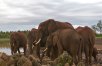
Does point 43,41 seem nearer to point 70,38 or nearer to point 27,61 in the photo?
point 70,38

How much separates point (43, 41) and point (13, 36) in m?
5.39

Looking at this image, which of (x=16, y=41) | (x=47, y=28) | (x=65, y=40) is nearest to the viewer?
(x=65, y=40)

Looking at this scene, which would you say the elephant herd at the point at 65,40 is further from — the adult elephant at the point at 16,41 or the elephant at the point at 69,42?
the adult elephant at the point at 16,41

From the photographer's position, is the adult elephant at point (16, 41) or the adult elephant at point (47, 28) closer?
the adult elephant at point (47, 28)

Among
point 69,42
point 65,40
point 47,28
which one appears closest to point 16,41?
point 47,28

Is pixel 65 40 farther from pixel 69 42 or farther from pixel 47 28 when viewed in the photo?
pixel 47 28

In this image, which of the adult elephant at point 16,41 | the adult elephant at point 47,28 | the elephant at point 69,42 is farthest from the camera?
the adult elephant at point 16,41

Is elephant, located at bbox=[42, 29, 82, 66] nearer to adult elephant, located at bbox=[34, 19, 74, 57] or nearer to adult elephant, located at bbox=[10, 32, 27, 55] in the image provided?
adult elephant, located at bbox=[34, 19, 74, 57]

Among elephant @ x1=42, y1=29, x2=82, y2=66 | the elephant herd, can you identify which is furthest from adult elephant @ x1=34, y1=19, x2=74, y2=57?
elephant @ x1=42, y1=29, x2=82, y2=66

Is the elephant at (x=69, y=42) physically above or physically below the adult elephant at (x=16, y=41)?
above

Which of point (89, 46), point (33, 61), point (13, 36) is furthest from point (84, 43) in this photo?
point (13, 36)

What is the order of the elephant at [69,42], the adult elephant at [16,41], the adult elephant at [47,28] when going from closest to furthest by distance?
the elephant at [69,42] → the adult elephant at [47,28] → the adult elephant at [16,41]

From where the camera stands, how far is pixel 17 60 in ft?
41.6

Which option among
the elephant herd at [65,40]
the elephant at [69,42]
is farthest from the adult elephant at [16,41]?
the elephant at [69,42]
